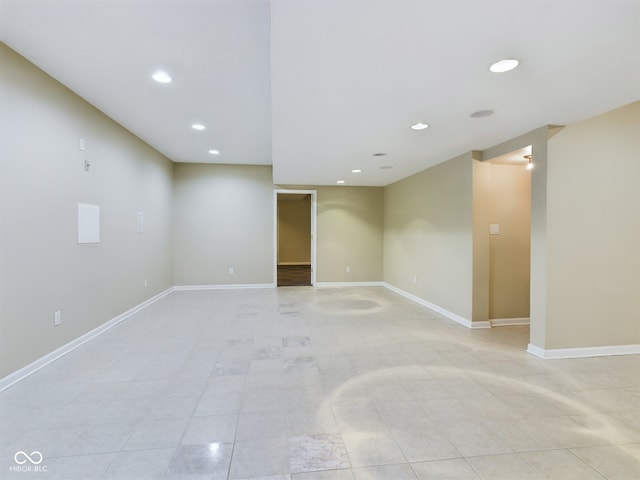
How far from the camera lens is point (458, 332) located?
3.76 m

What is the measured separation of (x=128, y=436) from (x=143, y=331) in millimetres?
2202

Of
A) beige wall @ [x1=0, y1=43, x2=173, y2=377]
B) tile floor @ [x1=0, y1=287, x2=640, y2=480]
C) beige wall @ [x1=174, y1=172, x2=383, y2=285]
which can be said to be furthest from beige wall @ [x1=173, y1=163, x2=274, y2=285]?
tile floor @ [x1=0, y1=287, x2=640, y2=480]

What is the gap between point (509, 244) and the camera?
413 centimetres

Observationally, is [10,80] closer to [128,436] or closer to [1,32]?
[1,32]

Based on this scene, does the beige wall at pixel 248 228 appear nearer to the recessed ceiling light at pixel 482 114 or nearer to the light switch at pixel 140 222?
the light switch at pixel 140 222

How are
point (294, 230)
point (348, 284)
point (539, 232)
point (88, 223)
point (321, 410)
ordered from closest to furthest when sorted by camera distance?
point (321, 410)
point (539, 232)
point (88, 223)
point (348, 284)
point (294, 230)

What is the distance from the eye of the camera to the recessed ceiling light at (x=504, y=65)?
1860 mm

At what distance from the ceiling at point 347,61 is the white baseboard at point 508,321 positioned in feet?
7.75

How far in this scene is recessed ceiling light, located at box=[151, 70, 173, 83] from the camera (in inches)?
108

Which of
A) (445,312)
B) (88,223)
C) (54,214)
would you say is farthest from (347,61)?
(445,312)

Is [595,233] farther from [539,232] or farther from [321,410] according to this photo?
[321,410]

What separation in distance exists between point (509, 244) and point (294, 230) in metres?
8.26

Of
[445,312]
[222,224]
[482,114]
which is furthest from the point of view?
[222,224]

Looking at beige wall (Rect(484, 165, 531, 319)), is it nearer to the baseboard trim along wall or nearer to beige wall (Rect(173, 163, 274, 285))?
the baseboard trim along wall
